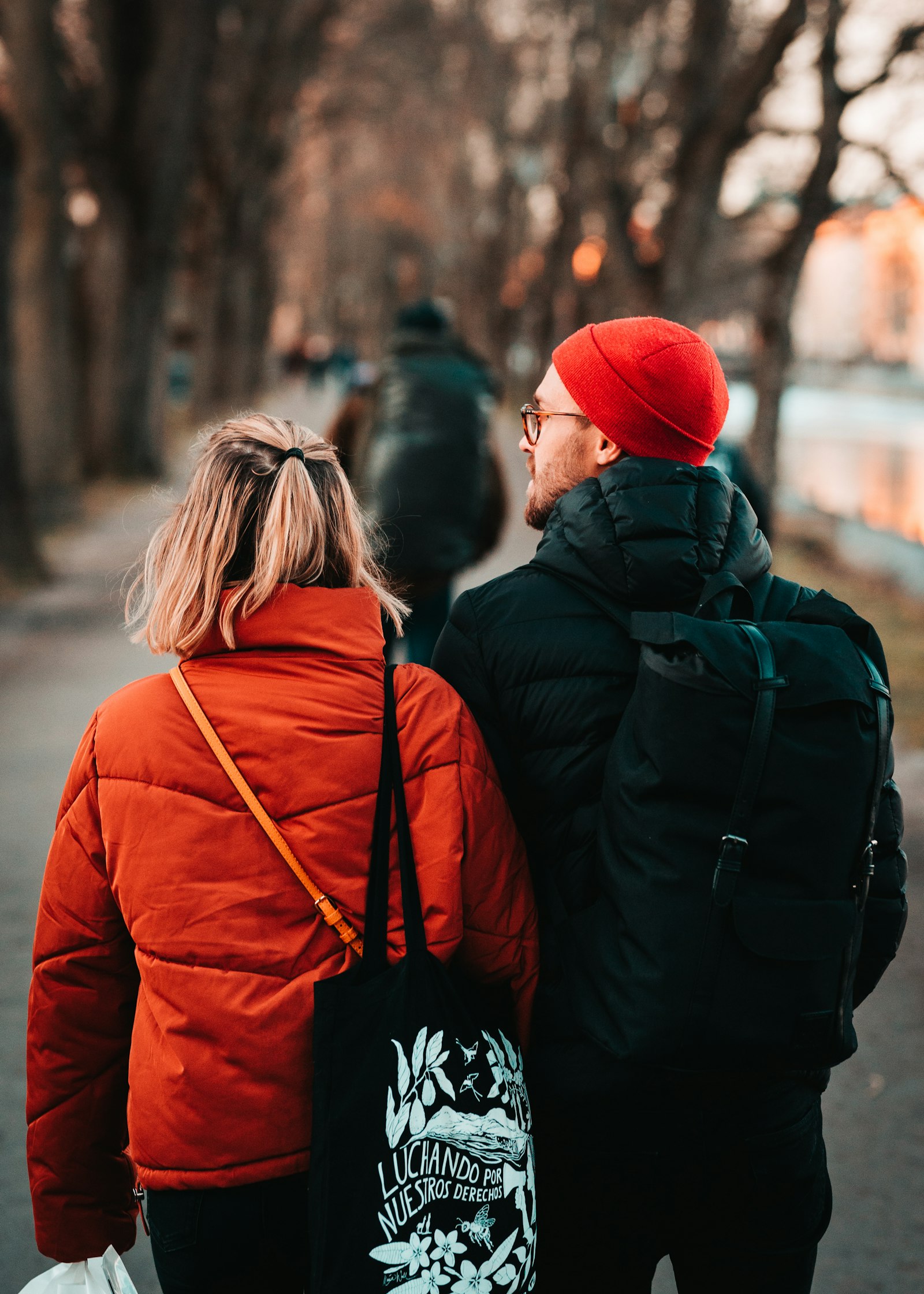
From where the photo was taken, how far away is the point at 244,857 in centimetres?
177

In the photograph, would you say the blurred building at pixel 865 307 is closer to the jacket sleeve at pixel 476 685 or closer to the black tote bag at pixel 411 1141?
the jacket sleeve at pixel 476 685

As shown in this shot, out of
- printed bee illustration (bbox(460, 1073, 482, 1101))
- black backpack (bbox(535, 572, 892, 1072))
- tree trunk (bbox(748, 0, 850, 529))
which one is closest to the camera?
black backpack (bbox(535, 572, 892, 1072))

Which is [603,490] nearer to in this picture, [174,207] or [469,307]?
[174,207]

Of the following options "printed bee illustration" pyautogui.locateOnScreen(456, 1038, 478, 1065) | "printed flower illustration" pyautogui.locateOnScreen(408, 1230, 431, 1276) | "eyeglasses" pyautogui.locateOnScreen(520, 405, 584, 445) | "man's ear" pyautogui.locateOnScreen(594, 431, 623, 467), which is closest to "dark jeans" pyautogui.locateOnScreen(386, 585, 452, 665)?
"eyeglasses" pyautogui.locateOnScreen(520, 405, 584, 445)

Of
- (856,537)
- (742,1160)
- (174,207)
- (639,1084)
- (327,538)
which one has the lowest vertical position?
(856,537)

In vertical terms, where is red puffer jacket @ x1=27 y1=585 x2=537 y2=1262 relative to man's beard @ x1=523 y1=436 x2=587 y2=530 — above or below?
below

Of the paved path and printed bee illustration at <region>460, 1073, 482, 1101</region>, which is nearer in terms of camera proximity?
printed bee illustration at <region>460, 1073, 482, 1101</region>

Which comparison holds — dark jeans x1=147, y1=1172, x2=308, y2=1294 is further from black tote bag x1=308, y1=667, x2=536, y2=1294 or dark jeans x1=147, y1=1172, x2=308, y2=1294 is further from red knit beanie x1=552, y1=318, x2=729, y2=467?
red knit beanie x1=552, y1=318, x2=729, y2=467

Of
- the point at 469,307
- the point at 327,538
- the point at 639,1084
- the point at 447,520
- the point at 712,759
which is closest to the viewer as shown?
the point at 712,759

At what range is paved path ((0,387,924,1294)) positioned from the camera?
3.05 metres

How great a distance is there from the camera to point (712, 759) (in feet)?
5.35

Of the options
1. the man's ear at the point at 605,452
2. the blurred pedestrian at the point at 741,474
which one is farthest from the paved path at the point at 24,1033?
the blurred pedestrian at the point at 741,474

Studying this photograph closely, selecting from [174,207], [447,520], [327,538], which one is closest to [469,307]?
[174,207]

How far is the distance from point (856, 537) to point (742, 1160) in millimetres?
12205
